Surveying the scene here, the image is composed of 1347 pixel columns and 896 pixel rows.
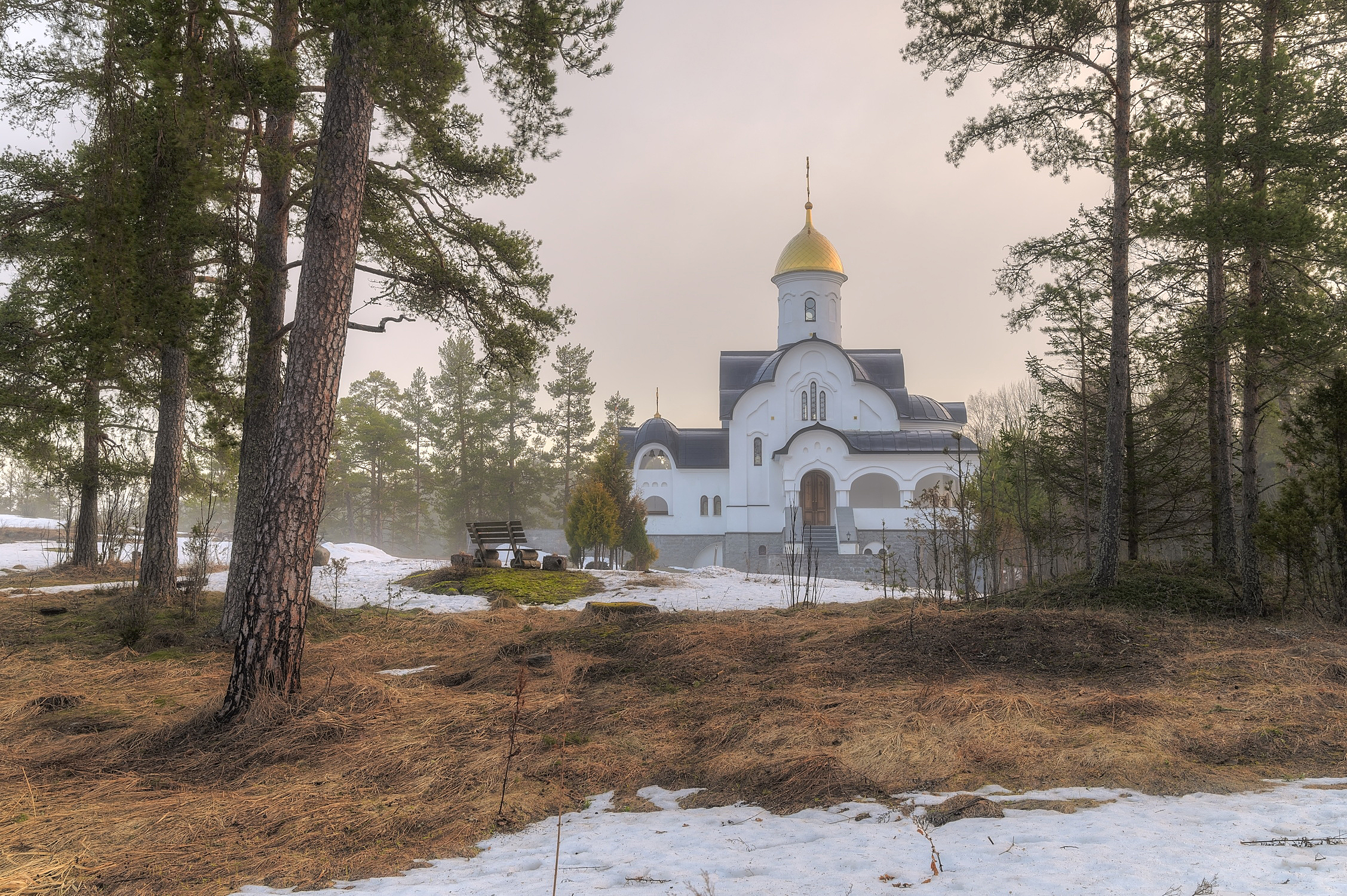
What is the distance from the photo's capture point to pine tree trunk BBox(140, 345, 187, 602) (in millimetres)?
10375

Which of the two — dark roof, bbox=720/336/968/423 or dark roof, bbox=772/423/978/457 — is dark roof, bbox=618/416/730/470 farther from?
dark roof, bbox=772/423/978/457

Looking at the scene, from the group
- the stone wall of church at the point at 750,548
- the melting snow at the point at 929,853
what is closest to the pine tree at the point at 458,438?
the stone wall of church at the point at 750,548

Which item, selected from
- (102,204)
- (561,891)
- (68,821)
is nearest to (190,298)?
(102,204)

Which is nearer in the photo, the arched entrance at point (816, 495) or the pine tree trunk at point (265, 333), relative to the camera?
the pine tree trunk at point (265, 333)

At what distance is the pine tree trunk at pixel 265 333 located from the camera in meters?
8.69

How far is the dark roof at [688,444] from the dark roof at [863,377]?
1309 millimetres

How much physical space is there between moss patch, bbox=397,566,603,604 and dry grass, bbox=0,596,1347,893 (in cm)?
525

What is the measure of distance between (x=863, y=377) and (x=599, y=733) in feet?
104

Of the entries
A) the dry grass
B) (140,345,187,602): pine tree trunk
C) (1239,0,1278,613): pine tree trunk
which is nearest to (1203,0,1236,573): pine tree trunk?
(1239,0,1278,613): pine tree trunk

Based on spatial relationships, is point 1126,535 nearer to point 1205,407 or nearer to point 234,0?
point 1205,407

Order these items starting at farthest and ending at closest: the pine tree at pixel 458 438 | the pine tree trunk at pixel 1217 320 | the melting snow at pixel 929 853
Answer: the pine tree at pixel 458 438
the pine tree trunk at pixel 1217 320
the melting snow at pixel 929 853

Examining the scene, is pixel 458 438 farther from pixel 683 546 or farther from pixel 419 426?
pixel 683 546

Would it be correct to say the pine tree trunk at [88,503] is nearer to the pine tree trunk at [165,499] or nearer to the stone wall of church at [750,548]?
the pine tree trunk at [165,499]

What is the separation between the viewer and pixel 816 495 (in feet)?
110
